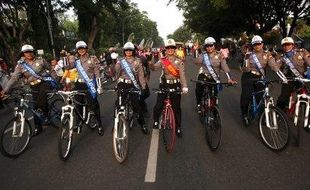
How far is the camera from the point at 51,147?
26.7 feet

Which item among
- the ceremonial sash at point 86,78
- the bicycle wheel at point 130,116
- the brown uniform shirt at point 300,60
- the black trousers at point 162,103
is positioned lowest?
the bicycle wheel at point 130,116

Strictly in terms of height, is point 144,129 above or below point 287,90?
below

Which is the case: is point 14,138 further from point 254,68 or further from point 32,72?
point 254,68

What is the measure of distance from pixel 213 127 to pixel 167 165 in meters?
1.36

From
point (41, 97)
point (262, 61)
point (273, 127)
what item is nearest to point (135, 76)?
point (41, 97)

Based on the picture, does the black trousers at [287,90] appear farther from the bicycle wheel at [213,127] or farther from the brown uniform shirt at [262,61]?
the bicycle wheel at [213,127]

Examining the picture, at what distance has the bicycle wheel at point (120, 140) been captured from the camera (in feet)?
22.3

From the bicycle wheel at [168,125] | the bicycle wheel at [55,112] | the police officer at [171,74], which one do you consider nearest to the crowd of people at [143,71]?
the police officer at [171,74]

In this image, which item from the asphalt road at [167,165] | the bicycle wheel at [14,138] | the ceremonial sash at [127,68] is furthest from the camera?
the ceremonial sash at [127,68]

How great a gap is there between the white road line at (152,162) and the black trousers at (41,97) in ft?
8.03

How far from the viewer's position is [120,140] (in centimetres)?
692

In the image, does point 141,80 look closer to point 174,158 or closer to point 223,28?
point 174,158

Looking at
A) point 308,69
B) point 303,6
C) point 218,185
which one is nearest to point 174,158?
point 218,185

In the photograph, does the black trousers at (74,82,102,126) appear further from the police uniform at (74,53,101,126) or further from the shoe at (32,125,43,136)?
the shoe at (32,125,43,136)
